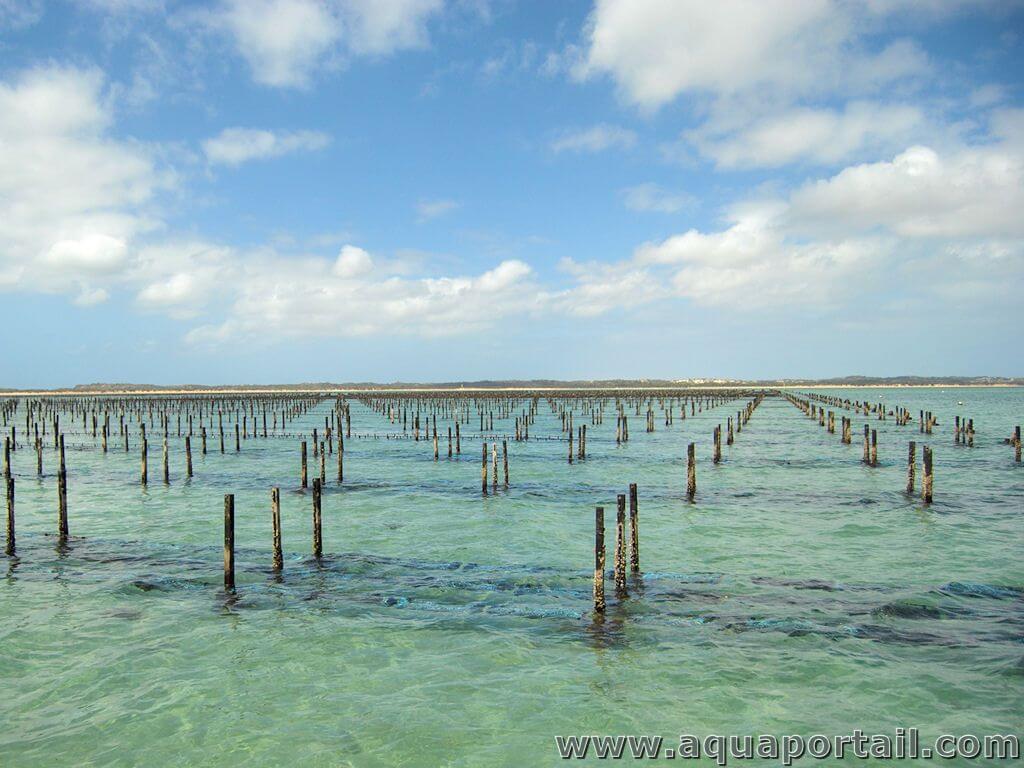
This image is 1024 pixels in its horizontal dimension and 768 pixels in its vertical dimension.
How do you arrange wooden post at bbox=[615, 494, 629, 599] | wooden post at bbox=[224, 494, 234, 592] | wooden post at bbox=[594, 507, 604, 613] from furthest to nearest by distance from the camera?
wooden post at bbox=[224, 494, 234, 592] → wooden post at bbox=[615, 494, 629, 599] → wooden post at bbox=[594, 507, 604, 613]

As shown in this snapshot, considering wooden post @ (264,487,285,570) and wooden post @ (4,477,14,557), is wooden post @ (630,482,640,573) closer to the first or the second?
wooden post @ (264,487,285,570)

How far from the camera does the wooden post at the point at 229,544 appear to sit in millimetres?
13211

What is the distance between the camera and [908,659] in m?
10.2

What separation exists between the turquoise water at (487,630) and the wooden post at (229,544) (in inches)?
14.7

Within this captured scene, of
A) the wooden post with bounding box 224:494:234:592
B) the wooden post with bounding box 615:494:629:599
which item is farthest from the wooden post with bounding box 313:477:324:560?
the wooden post with bounding box 615:494:629:599

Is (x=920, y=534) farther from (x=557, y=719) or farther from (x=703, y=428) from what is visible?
(x=703, y=428)

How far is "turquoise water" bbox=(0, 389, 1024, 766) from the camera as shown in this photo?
8.75m

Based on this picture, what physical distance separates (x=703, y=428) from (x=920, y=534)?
37909 mm

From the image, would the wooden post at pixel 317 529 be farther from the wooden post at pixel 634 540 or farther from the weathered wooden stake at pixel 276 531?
the wooden post at pixel 634 540

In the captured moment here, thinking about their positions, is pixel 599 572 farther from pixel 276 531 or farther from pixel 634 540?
pixel 276 531

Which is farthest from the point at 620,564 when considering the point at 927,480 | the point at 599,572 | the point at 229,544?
the point at 927,480

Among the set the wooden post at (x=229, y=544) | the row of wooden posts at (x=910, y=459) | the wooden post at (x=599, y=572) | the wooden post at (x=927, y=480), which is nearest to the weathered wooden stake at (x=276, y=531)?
the wooden post at (x=229, y=544)

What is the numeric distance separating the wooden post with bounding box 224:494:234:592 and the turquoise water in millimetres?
373

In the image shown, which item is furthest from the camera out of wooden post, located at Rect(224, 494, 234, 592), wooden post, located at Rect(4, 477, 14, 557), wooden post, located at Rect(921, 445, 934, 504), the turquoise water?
wooden post, located at Rect(921, 445, 934, 504)
